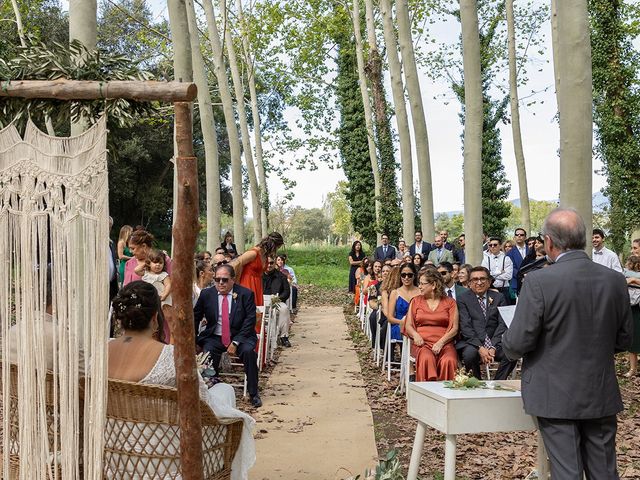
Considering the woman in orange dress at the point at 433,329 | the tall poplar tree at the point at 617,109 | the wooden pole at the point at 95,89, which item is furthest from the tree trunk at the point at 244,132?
the wooden pole at the point at 95,89

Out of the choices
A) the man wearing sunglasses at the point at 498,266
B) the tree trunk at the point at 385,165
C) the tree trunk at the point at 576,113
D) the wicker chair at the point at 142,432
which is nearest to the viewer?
the wicker chair at the point at 142,432

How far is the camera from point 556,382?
4160mm

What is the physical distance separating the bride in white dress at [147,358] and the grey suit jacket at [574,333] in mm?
1695

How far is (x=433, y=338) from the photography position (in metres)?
8.40

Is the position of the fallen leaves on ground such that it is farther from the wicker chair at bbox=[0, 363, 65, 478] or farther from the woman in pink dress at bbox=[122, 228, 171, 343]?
the wicker chair at bbox=[0, 363, 65, 478]

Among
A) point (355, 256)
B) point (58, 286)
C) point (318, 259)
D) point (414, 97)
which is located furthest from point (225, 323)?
point (318, 259)

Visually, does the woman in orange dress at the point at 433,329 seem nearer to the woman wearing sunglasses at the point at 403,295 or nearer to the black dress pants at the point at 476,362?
the black dress pants at the point at 476,362

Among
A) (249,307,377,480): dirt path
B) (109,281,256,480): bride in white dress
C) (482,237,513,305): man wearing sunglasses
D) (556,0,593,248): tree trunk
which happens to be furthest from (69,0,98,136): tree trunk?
(482,237,513,305): man wearing sunglasses

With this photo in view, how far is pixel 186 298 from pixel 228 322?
467 cm

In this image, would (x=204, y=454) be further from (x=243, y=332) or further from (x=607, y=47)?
(x=607, y=47)

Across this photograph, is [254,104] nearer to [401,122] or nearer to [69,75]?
[401,122]

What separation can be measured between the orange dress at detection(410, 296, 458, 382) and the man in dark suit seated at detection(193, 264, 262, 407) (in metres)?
1.87

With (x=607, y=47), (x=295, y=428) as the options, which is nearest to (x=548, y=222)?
(x=295, y=428)

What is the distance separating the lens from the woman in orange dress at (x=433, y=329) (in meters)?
8.27
